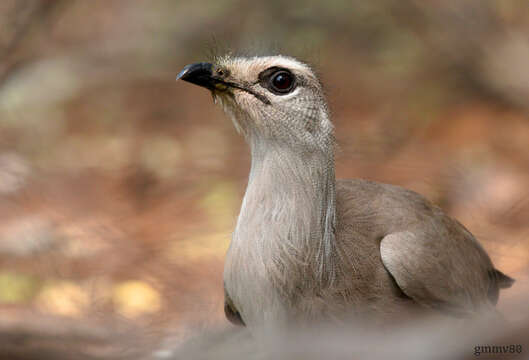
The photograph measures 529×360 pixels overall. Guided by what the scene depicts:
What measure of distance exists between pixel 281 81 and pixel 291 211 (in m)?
0.29

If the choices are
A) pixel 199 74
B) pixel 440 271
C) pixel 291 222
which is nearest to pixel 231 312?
pixel 291 222

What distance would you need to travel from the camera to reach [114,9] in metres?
2.57

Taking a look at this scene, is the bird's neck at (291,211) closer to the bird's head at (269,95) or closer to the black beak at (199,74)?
the bird's head at (269,95)

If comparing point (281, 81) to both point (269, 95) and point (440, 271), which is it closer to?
point (269, 95)

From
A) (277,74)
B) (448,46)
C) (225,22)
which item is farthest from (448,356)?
(225,22)

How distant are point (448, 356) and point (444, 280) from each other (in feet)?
3.24

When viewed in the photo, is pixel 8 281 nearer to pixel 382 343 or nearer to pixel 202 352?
pixel 202 352

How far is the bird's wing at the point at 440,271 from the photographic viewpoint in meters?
1.55

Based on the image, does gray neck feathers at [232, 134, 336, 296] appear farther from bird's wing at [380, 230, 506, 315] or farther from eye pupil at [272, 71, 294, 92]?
bird's wing at [380, 230, 506, 315]

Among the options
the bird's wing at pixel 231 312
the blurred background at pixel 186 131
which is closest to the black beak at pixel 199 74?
the blurred background at pixel 186 131

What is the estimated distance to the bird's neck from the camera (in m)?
1.39

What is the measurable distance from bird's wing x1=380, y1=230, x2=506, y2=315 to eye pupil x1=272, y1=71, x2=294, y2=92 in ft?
1.60

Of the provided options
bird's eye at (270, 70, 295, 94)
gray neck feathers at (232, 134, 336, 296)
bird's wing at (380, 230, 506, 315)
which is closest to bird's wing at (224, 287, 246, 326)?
gray neck feathers at (232, 134, 336, 296)

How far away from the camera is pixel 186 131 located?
8.80 feet
